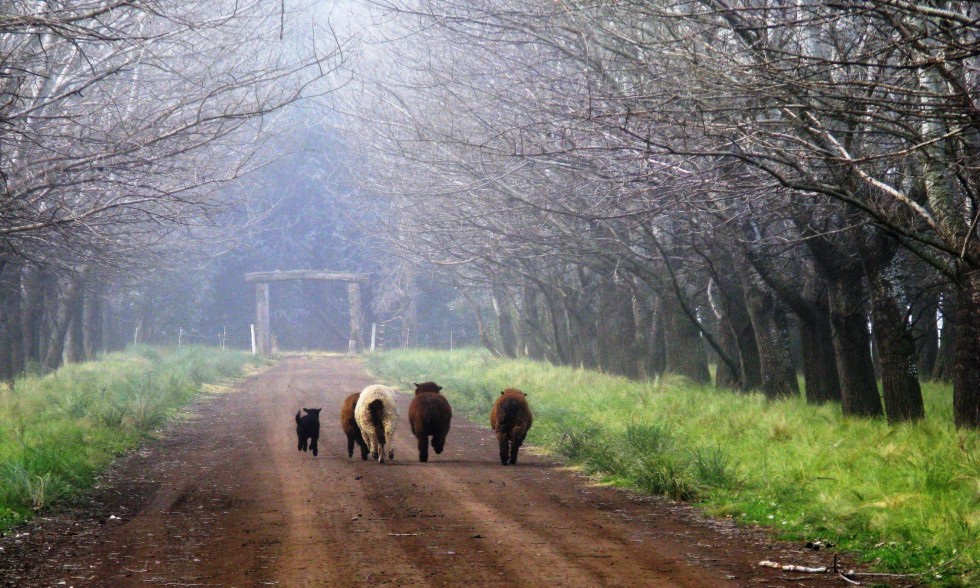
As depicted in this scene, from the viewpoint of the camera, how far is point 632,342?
88.9 ft

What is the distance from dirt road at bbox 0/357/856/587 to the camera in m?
7.55

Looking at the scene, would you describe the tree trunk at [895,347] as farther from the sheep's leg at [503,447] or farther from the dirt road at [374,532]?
the sheep's leg at [503,447]

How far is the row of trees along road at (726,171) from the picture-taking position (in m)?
9.47

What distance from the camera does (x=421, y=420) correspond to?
47.0ft

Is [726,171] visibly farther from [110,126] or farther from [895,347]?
[110,126]

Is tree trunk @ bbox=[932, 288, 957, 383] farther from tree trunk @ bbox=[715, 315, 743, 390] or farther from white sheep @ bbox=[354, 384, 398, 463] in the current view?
white sheep @ bbox=[354, 384, 398, 463]

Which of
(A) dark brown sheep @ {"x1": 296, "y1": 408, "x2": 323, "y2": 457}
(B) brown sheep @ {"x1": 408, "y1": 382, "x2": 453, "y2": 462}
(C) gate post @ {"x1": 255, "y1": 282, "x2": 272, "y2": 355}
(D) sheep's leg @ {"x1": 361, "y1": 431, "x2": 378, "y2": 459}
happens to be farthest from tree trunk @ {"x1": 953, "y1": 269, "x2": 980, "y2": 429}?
(C) gate post @ {"x1": 255, "y1": 282, "x2": 272, "y2": 355}

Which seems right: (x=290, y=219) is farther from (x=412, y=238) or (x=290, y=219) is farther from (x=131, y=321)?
(x=412, y=238)

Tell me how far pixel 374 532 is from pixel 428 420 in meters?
5.22

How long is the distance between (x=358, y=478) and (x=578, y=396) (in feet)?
32.8

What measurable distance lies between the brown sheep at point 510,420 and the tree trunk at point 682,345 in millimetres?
10105

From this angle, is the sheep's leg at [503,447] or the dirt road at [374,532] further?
the sheep's leg at [503,447]

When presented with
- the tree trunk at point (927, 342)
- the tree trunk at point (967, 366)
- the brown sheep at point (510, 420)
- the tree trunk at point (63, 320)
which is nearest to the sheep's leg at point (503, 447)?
the brown sheep at point (510, 420)

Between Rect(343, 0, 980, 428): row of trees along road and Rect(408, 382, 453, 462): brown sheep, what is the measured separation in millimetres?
3169
